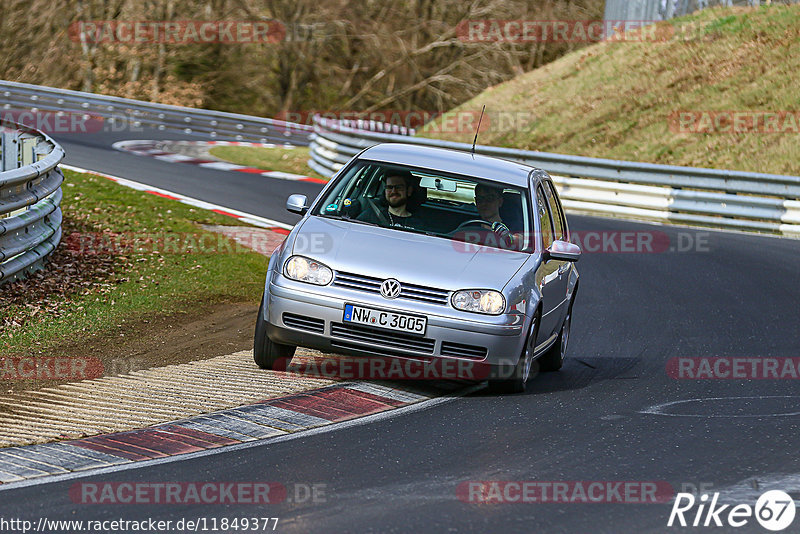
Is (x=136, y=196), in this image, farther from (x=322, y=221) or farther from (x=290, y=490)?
(x=290, y=490)

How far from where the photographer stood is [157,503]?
528 centimetres

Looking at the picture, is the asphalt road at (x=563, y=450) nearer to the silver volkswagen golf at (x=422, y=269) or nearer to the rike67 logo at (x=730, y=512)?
the rike67 logo at (x=730, y=512)

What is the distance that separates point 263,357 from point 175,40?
39.2 m

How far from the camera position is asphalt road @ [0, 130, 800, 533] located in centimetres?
520

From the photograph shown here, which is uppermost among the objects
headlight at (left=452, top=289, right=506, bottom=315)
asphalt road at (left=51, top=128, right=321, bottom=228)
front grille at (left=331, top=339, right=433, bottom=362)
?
headlight at (left=452, top=289, right=506, bottom=315)

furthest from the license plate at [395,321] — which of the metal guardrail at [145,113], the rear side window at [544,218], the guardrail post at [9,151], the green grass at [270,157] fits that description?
the metal guardrail at [145,113]

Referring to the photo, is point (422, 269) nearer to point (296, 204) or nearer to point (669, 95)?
point (296, 204)

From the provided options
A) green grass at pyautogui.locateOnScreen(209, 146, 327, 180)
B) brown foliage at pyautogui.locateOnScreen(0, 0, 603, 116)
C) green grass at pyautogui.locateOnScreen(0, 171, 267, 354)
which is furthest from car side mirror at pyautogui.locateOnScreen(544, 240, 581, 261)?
brown foliage at pyautogui.locateOnScreen(0, 0, 603, 116)
